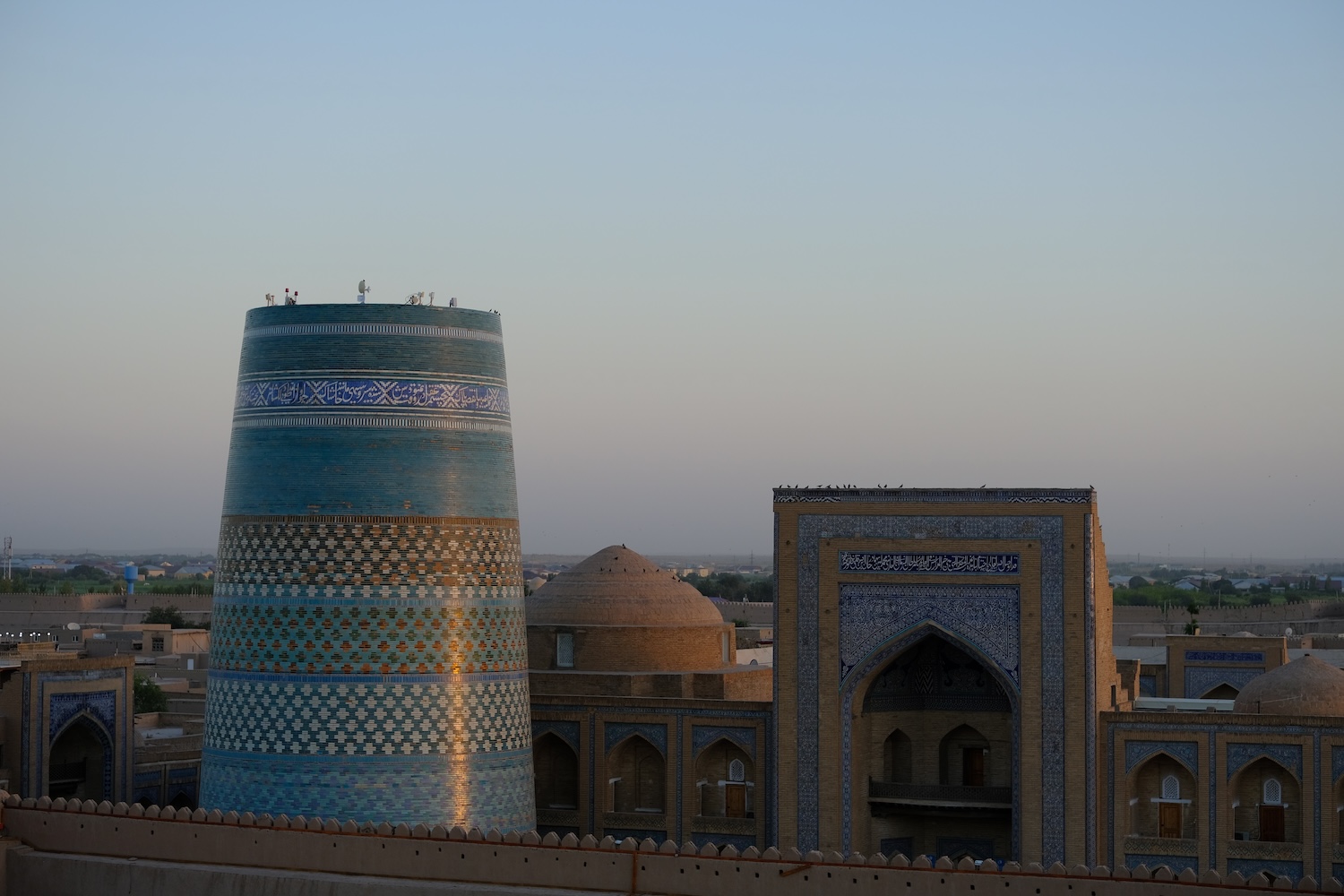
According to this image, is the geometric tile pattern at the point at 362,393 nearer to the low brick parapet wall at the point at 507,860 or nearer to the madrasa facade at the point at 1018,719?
the low brick parapet wall at the point at 507,860

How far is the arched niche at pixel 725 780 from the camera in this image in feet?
72.7

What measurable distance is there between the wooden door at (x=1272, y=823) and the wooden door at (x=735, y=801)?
5.56 m

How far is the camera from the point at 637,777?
23.0m

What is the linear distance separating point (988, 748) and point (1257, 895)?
30.2ft

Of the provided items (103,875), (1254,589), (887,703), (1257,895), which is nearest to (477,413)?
(103,875)

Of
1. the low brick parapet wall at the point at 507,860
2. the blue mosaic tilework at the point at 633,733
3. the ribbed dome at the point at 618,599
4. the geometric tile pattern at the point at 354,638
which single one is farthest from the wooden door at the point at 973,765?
the low brick parapet wall at the point at 507,860

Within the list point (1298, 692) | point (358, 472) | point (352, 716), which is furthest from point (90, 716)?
point (1298, 692)

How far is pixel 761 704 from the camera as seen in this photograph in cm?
2167

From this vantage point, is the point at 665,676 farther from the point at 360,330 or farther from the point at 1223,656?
the point at 1223,656

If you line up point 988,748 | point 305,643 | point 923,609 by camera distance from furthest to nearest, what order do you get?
point 988,748 < point 923,609 < point 305,643

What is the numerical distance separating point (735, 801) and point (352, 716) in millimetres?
6375

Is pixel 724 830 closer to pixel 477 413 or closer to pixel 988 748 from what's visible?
A: pixel 988 748

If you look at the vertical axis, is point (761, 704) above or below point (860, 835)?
above

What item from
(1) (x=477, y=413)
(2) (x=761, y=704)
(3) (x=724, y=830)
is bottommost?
(3) (x=724, y=830)
